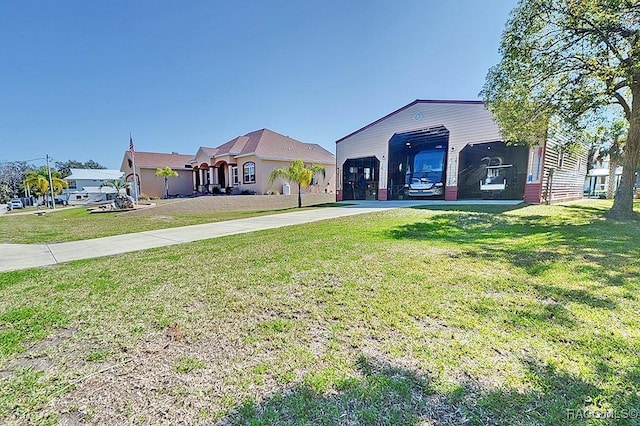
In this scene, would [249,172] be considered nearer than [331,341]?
No

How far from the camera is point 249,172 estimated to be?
2548 centimetres

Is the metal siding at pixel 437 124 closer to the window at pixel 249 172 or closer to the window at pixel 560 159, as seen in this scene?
the window at pixel 560 159

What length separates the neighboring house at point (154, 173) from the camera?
31672 mm

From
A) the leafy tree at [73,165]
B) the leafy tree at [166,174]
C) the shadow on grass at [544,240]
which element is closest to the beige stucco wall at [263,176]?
the leafy tree at [166,174]

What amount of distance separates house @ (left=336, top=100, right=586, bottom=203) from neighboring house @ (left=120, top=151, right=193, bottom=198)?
21.0m

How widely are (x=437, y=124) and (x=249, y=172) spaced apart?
1606 centimetres

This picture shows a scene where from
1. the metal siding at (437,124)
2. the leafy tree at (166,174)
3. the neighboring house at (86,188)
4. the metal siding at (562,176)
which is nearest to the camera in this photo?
the metal siding at (562,176)

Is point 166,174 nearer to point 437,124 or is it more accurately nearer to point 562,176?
point 437,124

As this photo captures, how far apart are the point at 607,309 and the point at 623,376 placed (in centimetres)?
136

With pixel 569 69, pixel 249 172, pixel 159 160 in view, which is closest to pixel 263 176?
pixel 249 172

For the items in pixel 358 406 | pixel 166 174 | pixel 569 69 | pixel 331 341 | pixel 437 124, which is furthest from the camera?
pixel 166 174

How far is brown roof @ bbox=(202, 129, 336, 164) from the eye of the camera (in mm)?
24922

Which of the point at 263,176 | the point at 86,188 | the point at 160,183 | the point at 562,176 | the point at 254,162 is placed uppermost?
the point at 254,162

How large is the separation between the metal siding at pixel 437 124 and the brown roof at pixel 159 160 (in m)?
23.1
